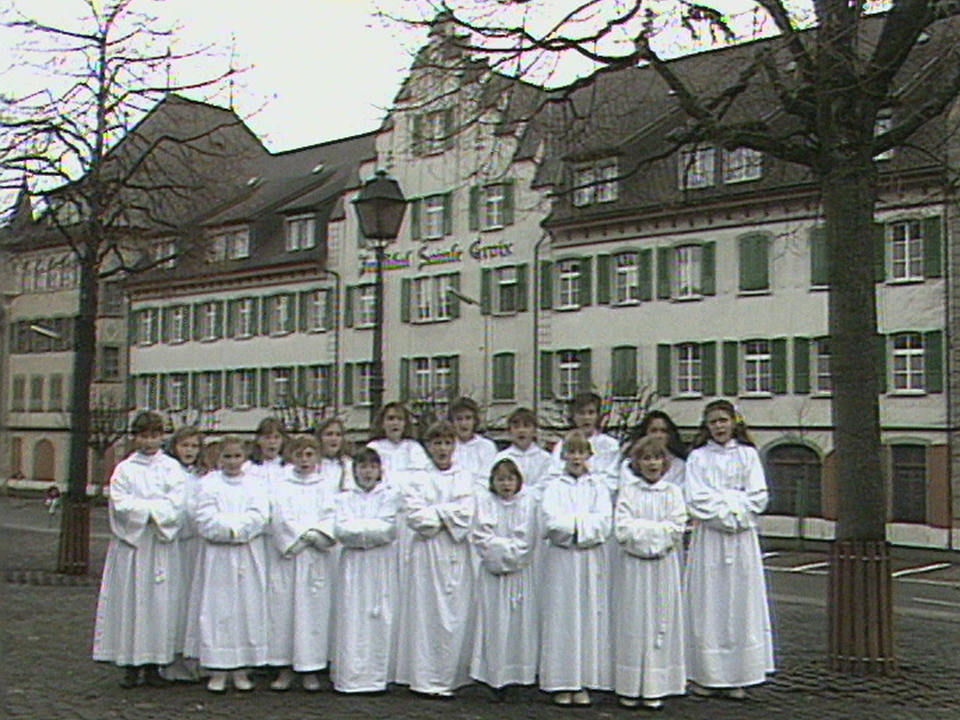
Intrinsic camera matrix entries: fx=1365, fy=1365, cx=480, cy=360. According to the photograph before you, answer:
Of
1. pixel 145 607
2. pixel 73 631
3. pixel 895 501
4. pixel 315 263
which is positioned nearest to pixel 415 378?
pixel 315 263

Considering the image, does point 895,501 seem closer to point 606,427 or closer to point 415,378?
point 606,427

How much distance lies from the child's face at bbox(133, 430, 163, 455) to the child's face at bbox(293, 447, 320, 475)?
3.16 feet

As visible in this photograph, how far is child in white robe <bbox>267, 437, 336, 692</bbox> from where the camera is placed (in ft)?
31.1

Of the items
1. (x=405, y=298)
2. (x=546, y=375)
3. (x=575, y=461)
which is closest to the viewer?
(x=575, y=461)

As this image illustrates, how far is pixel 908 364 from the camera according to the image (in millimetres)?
35781

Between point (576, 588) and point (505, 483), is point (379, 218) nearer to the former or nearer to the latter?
point (505, 483)

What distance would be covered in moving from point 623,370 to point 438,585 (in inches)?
1298

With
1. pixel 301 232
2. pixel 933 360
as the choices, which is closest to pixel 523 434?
pixel 933 360

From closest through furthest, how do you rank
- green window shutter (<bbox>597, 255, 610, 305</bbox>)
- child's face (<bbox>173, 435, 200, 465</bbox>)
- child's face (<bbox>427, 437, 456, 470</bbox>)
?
child's face (<bbox>427, 437, 456, 470</bbox>) < child's face (<bbox>173, 435, 200, 465</bbox>) < green window shutter (<bbox>597, 255, 610, 305</bbox>)

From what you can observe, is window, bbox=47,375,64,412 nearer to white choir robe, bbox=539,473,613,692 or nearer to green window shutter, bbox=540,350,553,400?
green window shutter, bbox=540,350,553,400

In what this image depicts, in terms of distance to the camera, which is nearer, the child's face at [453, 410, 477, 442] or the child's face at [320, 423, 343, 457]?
the child's face at [320, 423, 343, 457]

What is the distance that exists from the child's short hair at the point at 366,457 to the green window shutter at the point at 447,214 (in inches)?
1547

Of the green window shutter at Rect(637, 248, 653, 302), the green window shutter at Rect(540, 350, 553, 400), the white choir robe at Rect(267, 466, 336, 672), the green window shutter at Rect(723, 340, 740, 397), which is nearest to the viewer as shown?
the white choir robe at Rect(267, 466, 336, 672)

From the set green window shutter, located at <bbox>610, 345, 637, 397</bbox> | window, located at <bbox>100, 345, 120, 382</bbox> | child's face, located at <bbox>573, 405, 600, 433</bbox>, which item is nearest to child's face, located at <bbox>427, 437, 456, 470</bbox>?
child's face, located at <bbox>573, 405, 600, 433</bbox>
